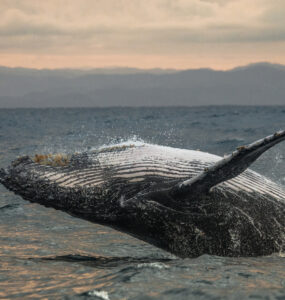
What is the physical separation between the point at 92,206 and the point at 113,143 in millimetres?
1429

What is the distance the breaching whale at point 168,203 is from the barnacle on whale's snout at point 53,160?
0.09 m

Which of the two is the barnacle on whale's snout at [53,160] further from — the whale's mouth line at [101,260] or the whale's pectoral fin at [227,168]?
the whale's pectoral fin at [227,168]

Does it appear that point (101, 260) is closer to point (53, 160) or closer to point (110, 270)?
point (110, 270)

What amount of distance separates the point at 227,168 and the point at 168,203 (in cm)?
109

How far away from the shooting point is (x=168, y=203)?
6914 mm

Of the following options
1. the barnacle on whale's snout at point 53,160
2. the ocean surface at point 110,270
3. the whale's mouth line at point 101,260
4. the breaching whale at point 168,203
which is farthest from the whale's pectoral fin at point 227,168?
the barnacle on whale's snout at point 53,160

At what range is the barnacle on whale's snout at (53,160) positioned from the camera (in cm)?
748

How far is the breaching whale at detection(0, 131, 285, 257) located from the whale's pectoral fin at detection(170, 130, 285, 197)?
0.13 metres

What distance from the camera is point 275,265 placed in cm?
657

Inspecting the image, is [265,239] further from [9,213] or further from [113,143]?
[9,213]

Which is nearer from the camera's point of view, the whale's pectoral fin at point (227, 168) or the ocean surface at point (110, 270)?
the ocean surface at point (110, 270)

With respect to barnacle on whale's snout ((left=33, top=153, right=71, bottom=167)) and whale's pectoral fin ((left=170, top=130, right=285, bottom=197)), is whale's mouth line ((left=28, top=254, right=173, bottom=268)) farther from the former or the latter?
barnacle on whale's snout ((left=33, top=153, right=71, bottom=167))

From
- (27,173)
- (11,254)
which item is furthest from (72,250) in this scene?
(27,173)

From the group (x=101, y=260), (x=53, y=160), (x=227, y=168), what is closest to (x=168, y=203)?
(x=227, y=168)
